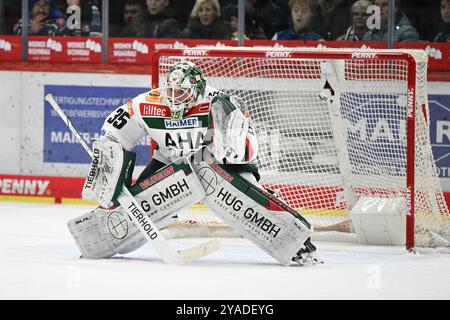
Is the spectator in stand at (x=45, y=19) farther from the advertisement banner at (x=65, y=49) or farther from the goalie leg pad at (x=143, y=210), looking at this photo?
the goalie leg pad at (x=143, y=210)

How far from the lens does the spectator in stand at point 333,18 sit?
9156mm

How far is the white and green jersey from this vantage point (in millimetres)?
Result: 6543

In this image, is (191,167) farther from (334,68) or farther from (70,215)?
(70,215)

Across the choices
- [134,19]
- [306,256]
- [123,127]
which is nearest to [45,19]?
[134,19]

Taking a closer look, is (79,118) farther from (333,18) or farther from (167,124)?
(167,124)

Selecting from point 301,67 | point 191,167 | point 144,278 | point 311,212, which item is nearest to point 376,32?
point 301,67

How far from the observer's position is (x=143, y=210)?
21.2 ft

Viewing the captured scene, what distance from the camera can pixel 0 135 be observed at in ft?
31.7

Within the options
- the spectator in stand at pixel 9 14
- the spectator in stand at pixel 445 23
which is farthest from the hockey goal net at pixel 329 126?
the spectator in stand at pixel 9 14

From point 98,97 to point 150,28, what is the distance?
0.66 meters

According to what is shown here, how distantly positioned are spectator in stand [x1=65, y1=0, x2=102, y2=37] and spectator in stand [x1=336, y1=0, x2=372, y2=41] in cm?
190

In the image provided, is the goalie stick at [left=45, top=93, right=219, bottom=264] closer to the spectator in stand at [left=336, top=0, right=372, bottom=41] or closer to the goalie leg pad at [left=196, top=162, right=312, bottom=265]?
the goalie leg pad at [left=196, top=162, right=312, bottom=265]

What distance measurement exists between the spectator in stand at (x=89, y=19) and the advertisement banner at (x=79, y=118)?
18.1 inches

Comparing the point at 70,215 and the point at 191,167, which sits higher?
the point at 191,167
